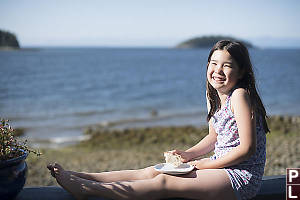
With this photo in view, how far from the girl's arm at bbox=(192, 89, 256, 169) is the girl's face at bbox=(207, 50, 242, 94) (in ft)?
0.44

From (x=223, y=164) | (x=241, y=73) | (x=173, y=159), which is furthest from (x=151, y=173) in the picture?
(x=241, y=73)

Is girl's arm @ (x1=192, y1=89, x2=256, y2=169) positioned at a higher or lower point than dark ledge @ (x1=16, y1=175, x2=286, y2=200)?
higher

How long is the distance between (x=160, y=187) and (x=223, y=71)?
927 mm

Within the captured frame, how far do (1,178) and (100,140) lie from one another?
6.96m

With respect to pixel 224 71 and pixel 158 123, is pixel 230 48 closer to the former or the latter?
pixel 224 71

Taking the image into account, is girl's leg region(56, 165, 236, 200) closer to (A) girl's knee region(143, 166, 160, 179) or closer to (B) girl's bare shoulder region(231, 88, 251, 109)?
(A) girl's knee region(143, 166, 160, 179)

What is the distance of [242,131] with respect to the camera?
7.23 feet

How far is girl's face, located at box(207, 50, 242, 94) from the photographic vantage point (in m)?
2.37

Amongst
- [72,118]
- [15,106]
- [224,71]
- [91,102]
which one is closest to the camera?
[224,71]

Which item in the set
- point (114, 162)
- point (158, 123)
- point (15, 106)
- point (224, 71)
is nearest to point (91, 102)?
point (15, 106)

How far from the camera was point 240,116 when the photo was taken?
222cm

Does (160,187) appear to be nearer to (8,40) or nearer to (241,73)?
(241,73)

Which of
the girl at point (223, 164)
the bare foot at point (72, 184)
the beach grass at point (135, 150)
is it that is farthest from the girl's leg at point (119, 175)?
the beach grass at point (135, 150)

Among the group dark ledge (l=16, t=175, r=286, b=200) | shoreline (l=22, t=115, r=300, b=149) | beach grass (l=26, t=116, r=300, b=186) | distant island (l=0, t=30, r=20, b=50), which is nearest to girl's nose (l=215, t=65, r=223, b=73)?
dark ledge (l=16, t=175, r=286, b=200)
